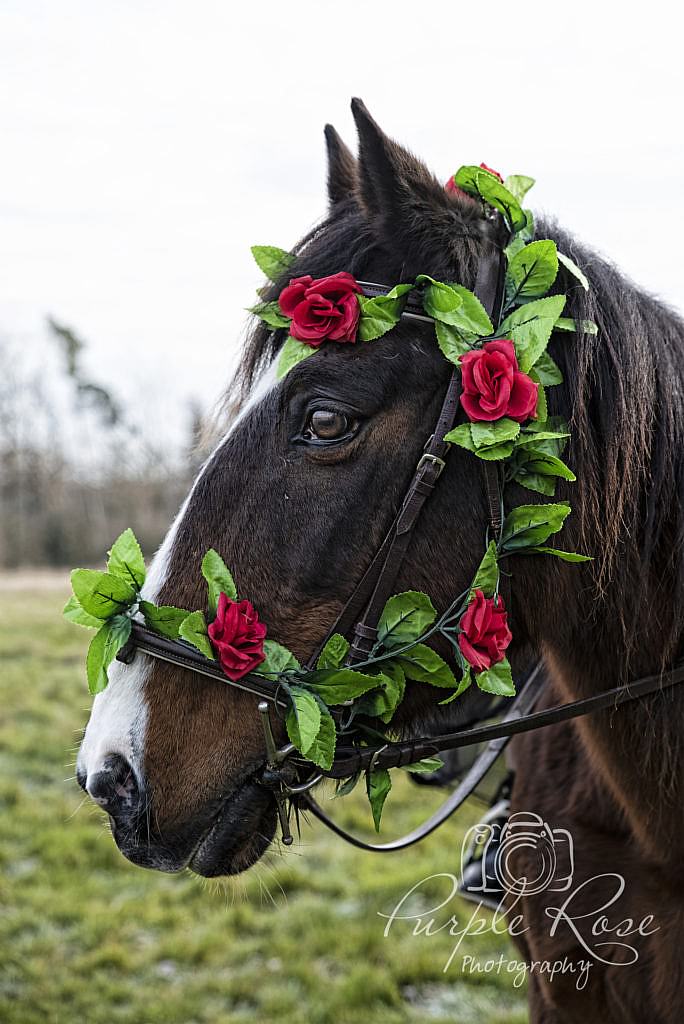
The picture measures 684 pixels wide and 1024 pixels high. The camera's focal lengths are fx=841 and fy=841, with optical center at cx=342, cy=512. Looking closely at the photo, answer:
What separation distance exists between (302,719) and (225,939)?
3.42 m

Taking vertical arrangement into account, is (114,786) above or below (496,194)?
below

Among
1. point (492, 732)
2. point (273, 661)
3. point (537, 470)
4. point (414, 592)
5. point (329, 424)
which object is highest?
point (329, 424)

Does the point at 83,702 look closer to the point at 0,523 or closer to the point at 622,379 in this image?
the point at 622,379

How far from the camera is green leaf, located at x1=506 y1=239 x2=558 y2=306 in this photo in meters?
1.89

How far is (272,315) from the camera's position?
1979 millimetres

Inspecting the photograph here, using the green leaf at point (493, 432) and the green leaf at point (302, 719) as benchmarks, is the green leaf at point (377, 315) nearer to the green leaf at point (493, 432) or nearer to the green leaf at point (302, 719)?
the green leaf at point (493, 432)

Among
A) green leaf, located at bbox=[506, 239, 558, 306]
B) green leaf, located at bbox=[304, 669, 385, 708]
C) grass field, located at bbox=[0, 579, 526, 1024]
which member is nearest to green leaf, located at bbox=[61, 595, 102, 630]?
green leaf, located at bbox=[304, 669, 385, 708]

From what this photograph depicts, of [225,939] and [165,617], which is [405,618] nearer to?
[165,617]

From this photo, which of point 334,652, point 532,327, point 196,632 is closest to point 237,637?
point 196,632

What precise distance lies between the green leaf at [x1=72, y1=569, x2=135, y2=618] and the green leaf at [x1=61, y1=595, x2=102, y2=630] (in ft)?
0.05

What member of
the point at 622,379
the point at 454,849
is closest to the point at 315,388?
the point at 622,379

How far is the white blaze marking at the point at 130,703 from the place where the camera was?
176 centimetres

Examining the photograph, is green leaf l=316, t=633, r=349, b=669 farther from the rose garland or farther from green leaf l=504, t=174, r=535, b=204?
green leaf l=504, t=174, r=535, b=204

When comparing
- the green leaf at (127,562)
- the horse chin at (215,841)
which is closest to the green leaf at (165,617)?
the green leaf at (127,562)
